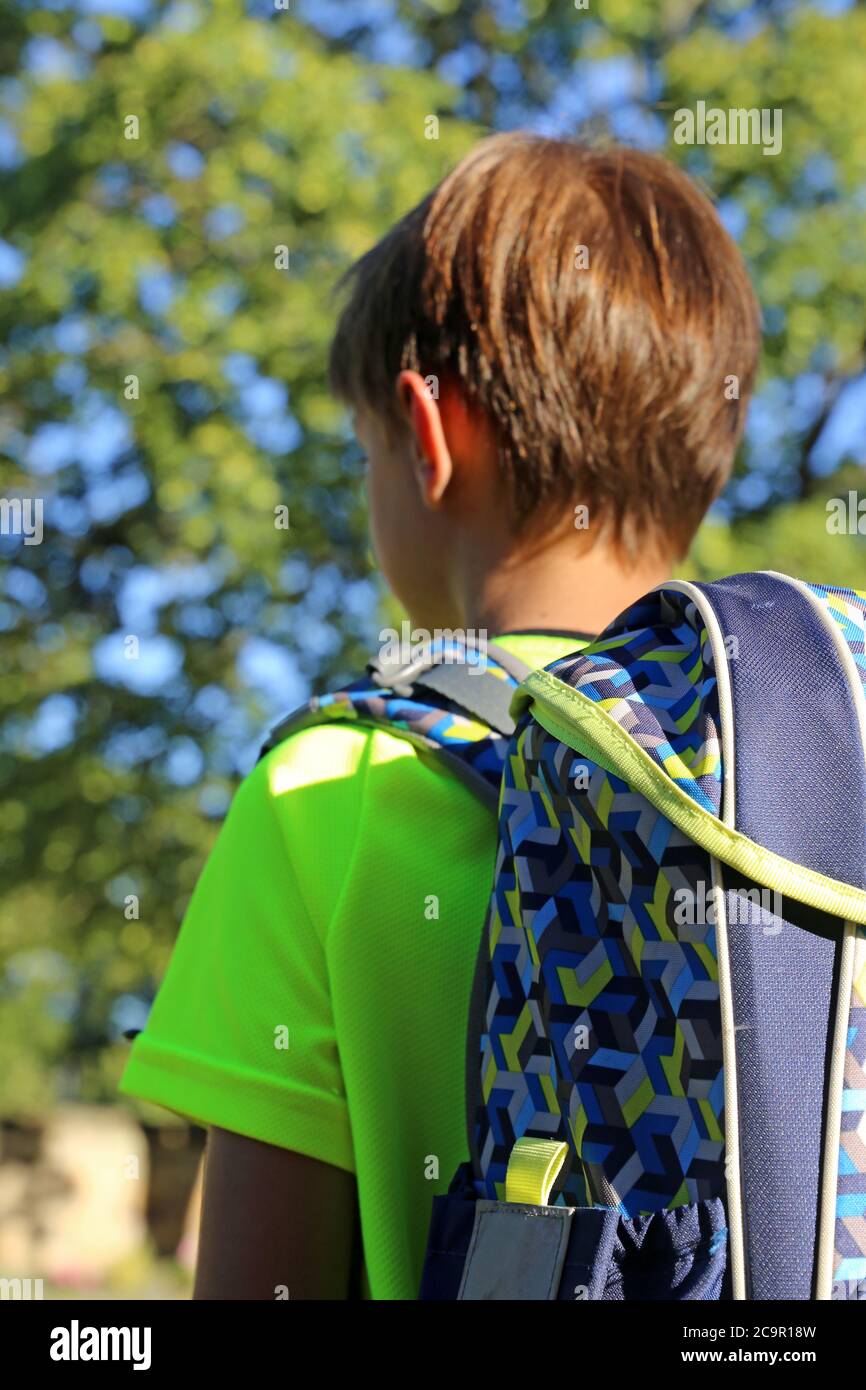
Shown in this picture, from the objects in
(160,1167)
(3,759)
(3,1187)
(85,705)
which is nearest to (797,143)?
(85,705)

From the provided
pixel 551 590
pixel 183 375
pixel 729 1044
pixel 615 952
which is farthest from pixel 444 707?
pixel 183 375

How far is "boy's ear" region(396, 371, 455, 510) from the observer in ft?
4.93

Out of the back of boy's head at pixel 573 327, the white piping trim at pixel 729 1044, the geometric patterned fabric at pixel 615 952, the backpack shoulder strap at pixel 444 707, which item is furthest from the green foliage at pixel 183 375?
the white piping trim at pixel 729 1044

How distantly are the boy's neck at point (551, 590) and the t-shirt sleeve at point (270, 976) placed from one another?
22 centimetres

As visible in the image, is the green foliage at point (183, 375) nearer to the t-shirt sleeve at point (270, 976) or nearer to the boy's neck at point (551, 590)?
the boy's neck at point (551, 590)

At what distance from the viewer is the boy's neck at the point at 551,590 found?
1.49 metres

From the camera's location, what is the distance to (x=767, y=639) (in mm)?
1084

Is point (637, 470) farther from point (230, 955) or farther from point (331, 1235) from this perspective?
point (331, 1235)

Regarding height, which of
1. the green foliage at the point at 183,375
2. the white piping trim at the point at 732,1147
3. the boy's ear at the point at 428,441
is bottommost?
the white piping trim at the point at 732,1147

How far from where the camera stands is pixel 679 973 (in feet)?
3.38

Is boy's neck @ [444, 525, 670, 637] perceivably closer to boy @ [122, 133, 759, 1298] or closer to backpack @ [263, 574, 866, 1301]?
boy @ [122, 133, 759, 1298]

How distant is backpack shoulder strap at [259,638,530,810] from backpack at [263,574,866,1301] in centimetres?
13

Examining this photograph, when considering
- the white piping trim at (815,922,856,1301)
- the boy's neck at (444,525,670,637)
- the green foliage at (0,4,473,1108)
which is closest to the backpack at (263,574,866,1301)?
the white piping trim at (815,922,856,1301)

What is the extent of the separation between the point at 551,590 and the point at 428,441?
0.62 feet
